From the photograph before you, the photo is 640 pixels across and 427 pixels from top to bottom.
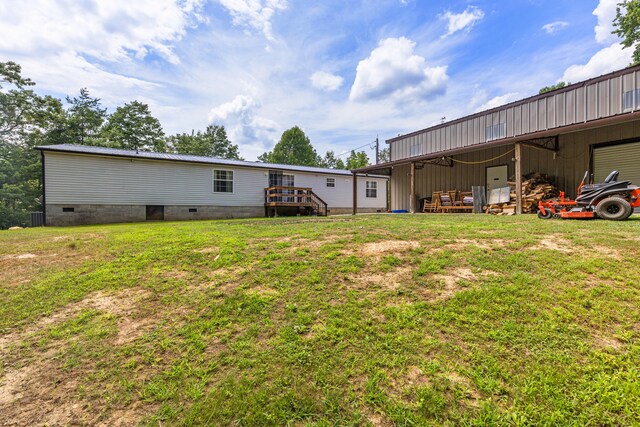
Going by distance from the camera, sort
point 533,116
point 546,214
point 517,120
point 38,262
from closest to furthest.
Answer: point 38,262
point 546,214
point 533,116
point 517,120

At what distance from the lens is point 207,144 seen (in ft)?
129

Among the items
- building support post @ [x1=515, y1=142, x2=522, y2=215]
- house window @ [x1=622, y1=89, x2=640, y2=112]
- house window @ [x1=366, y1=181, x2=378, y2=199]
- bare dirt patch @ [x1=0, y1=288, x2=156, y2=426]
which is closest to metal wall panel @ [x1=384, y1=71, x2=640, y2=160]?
house window @ [x1=622, y1=89, x2=640, y2=112]

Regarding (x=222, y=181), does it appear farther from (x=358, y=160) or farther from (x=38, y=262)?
(x=358, y=160)

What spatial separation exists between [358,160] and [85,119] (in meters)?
30.3

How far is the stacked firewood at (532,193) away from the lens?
9703mm

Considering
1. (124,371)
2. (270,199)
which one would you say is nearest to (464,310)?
(124,371)

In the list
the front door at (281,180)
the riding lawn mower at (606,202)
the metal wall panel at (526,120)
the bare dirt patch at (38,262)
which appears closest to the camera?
the bare dirt patch at (38,262)

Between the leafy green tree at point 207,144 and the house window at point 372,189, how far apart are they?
2361 cm

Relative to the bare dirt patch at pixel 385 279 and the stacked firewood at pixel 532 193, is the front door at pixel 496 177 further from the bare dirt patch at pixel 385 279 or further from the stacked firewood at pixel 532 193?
the bare dirt patch at pixel 385 279

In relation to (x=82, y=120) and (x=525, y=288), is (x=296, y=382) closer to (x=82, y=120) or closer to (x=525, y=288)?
(x=525, y=288)

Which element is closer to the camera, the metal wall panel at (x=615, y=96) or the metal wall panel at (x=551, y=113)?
the metal wall panel at (x=615, y=96)

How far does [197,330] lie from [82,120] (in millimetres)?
33819

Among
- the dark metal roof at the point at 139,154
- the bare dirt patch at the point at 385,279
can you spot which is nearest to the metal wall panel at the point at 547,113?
the dark metal roof at the point at 139,154

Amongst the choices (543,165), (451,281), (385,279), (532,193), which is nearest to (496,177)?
(543,165)
